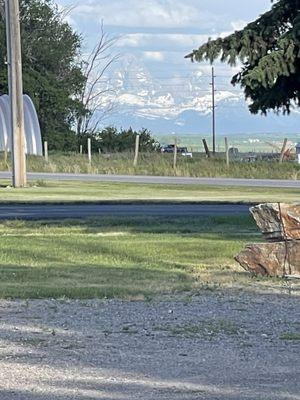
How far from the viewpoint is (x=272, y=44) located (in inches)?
831

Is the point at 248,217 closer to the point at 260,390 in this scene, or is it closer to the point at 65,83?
the point at 260,390

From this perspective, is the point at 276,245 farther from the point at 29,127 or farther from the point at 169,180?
the point at 29,127

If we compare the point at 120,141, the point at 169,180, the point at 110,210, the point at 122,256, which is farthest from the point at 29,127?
the point at 122,256

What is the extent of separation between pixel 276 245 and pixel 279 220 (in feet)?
1.11

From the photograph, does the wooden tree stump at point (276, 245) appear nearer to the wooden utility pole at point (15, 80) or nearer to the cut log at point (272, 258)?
the cut log at point (272, 258)

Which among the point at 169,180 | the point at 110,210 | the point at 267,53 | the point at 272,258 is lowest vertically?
the point at 169,180

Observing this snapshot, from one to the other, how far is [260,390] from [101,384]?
1162mm

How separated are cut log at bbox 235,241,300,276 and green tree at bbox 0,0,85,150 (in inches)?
2354

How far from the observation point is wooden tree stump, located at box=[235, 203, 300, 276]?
13.8 m

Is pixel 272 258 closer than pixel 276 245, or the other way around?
pixel 276 245

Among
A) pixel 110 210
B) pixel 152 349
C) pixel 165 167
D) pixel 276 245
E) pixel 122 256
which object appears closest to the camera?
pixel 152 349

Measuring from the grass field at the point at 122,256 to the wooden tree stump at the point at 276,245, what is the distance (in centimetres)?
26

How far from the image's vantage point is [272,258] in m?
13.9

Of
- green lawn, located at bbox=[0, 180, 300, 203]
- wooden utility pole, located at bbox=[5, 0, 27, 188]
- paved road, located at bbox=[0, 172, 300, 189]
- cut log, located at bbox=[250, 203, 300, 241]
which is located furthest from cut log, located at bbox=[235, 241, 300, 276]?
paved road, located at bbox=[0, 172, 300, 189]
